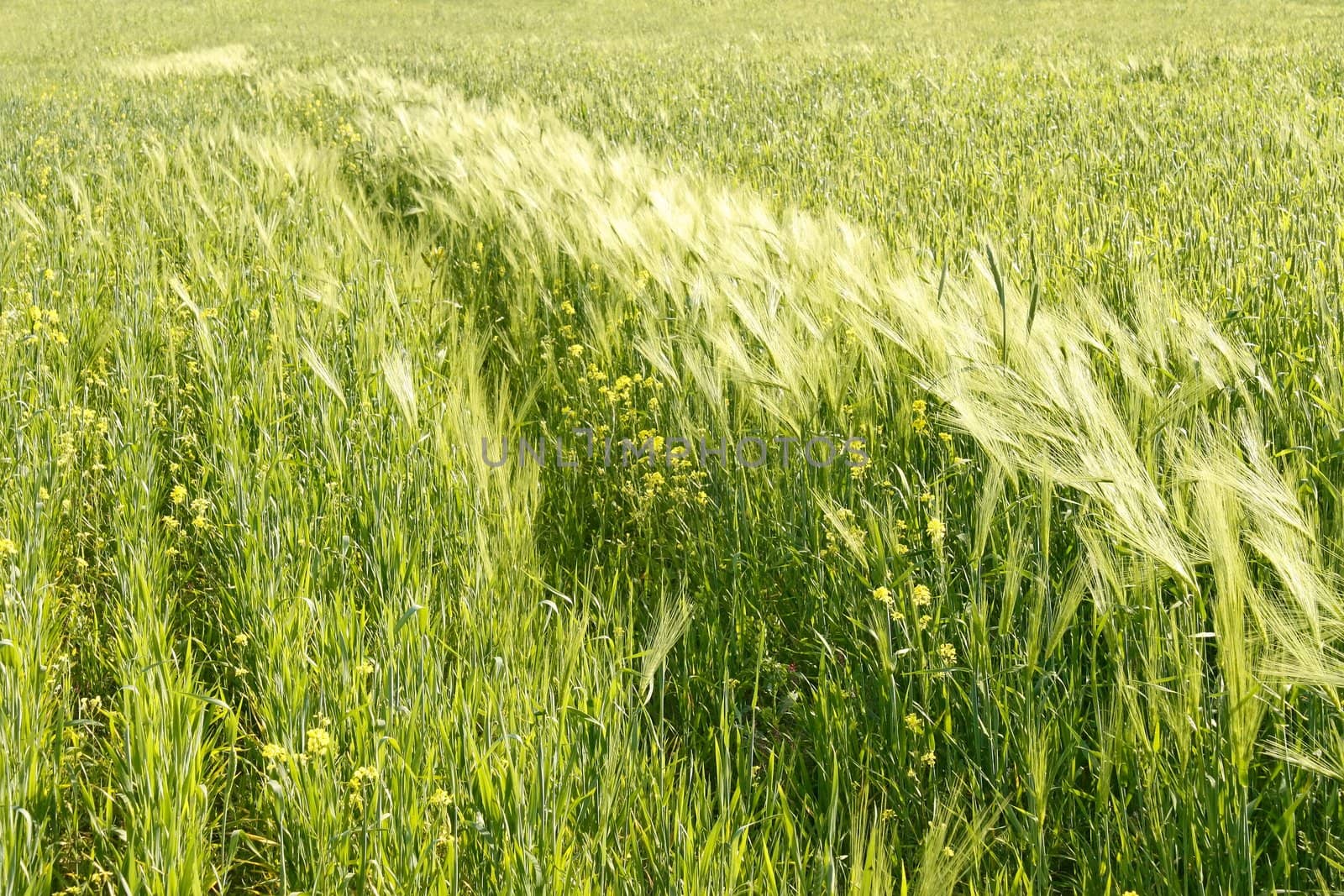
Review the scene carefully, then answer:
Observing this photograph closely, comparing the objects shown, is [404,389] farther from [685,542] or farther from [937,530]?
[937,530]

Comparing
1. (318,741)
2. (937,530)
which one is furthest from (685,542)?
(318,741)

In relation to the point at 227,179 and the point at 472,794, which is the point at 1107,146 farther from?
the point at 472,794

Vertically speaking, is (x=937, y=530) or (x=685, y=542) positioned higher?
(x=937, y=530)

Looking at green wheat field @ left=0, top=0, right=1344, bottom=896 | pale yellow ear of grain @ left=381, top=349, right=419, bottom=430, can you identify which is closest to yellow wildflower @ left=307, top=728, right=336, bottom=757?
green wheat field @ left=0, top=0, right=1344, bottom=896

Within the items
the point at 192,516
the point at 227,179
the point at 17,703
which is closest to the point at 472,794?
the point at 17,703

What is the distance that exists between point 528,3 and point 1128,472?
29.5m

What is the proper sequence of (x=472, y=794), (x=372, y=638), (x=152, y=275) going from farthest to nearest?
1. (x=152, y=275)
2. (x=372, y=638)
3. (x=472, y=794)

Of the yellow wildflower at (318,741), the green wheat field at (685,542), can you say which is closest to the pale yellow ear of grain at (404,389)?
the green wheat field at (685,542)

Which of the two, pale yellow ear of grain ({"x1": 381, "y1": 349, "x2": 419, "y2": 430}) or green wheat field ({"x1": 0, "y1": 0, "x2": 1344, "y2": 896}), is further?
pale yellow ear of grain ({"x1": 381, "y1": 349, "x2": 419, "y2": 430})

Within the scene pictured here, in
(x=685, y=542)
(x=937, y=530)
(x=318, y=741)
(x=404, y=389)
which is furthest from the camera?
(x=404, y=389)

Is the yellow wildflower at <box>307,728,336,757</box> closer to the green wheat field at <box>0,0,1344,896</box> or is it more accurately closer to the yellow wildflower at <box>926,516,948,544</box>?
the green wheat field at <box>0,0,1344,896</box>

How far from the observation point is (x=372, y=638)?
175 cm

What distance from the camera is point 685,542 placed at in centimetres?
221

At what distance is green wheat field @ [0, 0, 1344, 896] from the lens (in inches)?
51.4
